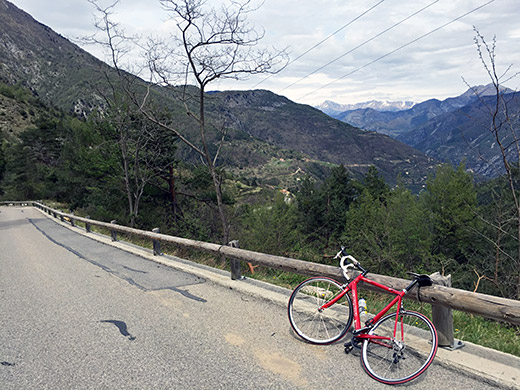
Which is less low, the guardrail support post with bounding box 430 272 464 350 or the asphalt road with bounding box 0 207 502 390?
the guardrail support post with bounding box 430 272 464 350

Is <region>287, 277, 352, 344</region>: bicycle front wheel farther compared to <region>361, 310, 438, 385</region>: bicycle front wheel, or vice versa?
<region>287, 277, 352, 344</region>: bicycle front wheel

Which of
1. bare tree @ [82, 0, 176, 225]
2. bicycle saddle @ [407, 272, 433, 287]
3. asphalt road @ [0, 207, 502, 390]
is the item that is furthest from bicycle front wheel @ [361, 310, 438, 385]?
bare tree @ [82, 0, 176, 225]

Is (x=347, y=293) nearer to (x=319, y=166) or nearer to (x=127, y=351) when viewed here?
(x=127, y=351)

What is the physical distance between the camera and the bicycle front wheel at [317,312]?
409 cm

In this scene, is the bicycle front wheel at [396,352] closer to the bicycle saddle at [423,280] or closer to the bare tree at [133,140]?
the bicycle saddle at [423,280]

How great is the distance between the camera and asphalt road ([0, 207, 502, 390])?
3.25m

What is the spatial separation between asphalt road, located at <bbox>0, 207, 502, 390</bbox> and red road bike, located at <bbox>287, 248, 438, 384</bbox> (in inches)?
5.1

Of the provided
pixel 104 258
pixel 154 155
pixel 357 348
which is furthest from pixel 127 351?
pixel 154 155

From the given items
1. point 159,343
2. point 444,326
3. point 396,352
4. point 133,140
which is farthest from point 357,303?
point 133,140

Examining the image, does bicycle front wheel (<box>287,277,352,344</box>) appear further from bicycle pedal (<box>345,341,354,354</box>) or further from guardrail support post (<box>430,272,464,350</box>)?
guardrail support post (<box>430,272,464,350</box>)

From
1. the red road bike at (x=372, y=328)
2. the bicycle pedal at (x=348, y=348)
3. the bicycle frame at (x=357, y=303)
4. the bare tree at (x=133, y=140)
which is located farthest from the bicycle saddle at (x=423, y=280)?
the bare tree at (x=133, y=140)

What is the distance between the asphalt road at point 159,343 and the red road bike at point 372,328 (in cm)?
13

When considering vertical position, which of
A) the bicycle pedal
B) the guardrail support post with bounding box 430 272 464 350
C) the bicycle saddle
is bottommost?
the bicycle pedal

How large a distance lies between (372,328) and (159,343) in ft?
7.52
